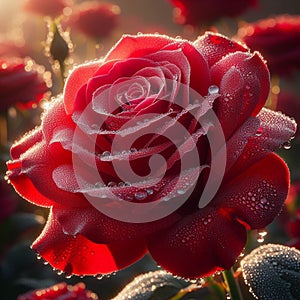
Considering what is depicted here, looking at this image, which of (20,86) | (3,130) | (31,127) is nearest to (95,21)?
(31,127)

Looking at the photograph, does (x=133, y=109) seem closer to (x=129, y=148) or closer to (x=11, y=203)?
(x=129, y=148)

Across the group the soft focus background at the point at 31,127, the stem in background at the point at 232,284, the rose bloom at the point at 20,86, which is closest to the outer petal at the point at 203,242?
the stem in background at the point at 232,284

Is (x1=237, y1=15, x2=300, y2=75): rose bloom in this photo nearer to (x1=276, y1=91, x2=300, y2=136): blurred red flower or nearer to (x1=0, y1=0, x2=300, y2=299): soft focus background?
(x1=0, y1=0, x2=300, y2=299): soft focus background

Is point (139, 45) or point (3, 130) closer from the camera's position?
point (139, 45)

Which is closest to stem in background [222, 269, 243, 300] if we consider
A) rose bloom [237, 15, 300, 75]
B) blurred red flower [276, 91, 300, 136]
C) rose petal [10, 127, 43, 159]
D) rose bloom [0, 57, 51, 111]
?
rose petal [10, 127, 43, 159]

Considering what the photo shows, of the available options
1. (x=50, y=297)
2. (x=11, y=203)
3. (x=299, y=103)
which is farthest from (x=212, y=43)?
(x=299, y=103)

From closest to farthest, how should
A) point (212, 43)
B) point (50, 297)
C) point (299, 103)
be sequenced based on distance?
point (212, 43) → point (50, 297) → point (299, 103)

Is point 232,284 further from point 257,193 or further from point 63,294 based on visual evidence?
point 63,294
